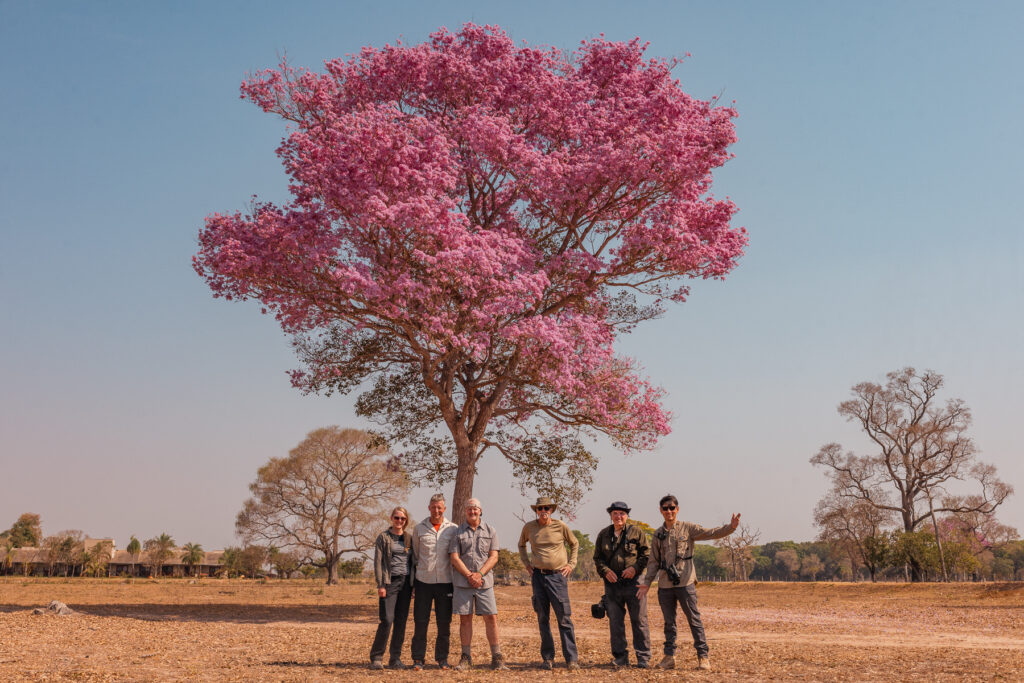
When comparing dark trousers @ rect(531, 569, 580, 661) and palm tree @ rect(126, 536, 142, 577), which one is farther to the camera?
palm tree @ rect(126, 536, 142, 577)

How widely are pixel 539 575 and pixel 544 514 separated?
722 mm

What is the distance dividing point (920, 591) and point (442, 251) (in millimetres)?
28908

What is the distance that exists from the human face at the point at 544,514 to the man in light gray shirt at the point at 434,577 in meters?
1.02

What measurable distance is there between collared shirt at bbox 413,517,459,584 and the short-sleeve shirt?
0.09 meters

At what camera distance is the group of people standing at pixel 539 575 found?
29.3ft

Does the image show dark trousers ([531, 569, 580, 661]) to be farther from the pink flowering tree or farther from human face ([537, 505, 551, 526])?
the pink flowering tree

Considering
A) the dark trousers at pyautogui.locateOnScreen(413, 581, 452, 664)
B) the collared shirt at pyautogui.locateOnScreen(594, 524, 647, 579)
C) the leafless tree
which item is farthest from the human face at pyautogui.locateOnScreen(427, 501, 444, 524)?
the leafless tree

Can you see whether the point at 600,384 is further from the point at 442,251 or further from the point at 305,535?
the point at 305,535

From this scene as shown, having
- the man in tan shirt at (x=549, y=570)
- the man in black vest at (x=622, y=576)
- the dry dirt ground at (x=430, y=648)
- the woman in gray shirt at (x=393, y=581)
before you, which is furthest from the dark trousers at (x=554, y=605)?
the woman in gray shirt at (x=393, y=581)

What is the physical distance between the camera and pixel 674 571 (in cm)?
894

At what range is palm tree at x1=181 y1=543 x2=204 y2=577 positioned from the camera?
9269 centimetres

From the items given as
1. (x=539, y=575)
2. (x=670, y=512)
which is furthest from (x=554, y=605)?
(x=670, y=512)

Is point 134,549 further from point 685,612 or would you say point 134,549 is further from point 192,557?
point 685,612

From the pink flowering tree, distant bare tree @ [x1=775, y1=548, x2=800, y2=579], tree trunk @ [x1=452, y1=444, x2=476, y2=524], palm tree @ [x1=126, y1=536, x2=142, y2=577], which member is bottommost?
distant bare tree @ [x1=775, y1=548, x2=800, y2=579]
